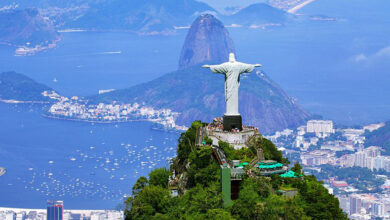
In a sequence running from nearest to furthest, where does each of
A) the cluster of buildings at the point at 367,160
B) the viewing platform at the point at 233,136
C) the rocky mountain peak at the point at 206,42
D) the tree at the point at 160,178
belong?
the viewing platform at the point at 233,136
the tree at the point at 160,178
the cluster of buildings at the point at 367,160
the rocky mountain peak at the point at 206,42

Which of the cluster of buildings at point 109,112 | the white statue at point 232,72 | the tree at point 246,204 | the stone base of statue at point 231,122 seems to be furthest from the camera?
the cluster of buildings at point 109,112

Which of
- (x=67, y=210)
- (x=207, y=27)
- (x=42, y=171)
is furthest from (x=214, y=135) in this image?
(x=207, y=27)

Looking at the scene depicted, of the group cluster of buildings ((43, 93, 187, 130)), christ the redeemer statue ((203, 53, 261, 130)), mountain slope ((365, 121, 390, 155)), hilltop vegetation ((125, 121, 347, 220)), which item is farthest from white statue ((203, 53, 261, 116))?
cluster of buildings ((43, 93, 187, 130))

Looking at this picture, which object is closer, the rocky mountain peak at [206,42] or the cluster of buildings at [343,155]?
the cluster of buildings at [343,155]

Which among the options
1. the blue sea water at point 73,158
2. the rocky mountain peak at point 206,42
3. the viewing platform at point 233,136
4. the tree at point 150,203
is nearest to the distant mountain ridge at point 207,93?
the rocky mountain peak at point 206,42

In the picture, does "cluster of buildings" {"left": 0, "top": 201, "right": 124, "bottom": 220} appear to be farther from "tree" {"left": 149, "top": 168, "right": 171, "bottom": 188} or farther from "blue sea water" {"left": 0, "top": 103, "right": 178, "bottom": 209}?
"tree" {"left": 149, "top": 168, "right": 171, "bottom": 188}

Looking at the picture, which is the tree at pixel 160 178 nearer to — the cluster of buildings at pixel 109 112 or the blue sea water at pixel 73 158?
→ the blue sea water at pixel 73 158

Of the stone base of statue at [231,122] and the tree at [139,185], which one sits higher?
the stone base of statue at [231,122]

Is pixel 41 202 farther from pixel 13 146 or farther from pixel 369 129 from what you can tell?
pixel 369 129
